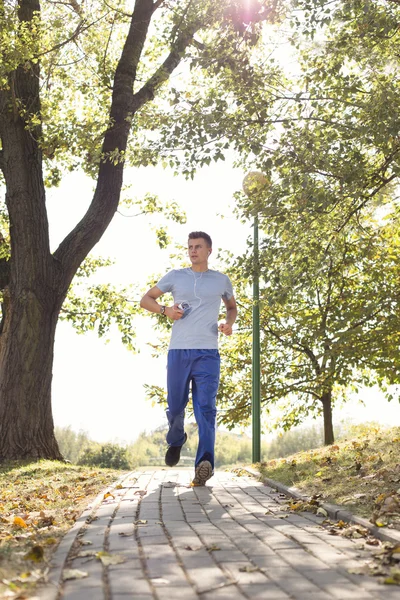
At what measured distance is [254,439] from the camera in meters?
11.7

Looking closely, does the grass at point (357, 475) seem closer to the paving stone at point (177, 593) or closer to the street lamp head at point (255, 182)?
the paving stone at point (177, 593)

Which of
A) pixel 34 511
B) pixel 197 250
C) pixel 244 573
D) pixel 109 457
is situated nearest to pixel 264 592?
pixel 244 573

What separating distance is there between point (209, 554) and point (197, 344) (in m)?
3.42

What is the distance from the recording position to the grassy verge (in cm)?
350

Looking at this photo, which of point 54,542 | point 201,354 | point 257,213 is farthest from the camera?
point 257,213

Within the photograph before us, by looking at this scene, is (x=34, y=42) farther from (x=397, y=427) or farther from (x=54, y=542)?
(x=54, y=542)

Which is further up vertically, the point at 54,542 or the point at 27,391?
the point at 27,391

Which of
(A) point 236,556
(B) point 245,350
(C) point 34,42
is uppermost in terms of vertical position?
(C) point 34,42

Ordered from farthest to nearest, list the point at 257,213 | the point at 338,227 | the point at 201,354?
the point at 338,227, the point at 257,213, the point at 201,354

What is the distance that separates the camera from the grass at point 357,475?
538cm

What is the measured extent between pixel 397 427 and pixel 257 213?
13.7 feet

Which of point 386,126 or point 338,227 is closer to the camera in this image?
point 386,126

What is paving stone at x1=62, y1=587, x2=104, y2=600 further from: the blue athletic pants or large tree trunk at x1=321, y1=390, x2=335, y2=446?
large tree trunk at x1=321, y1=390, x2=335, y2=446

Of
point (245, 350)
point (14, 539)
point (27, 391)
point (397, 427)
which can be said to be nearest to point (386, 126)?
point (397, 427)
